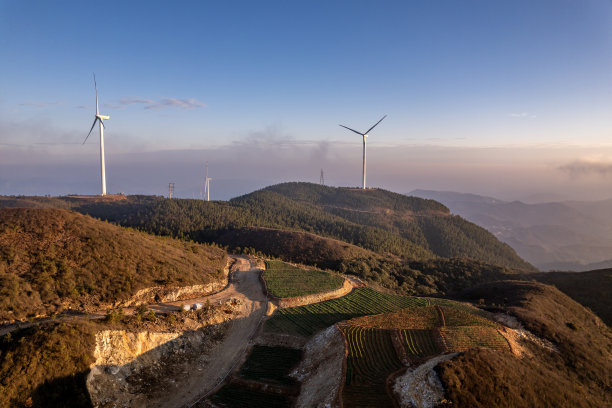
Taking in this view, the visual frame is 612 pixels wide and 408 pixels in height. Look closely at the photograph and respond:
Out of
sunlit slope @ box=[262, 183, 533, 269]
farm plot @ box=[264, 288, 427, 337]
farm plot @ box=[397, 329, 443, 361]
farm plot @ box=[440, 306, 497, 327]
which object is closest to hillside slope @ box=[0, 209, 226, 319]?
farm plot @ box=[264, 288, 427, 337]

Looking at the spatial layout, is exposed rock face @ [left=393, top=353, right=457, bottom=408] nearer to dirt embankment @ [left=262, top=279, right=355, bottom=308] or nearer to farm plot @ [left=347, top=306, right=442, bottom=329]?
farm plot @ [left=347, top=306, right=442, bottom=329]

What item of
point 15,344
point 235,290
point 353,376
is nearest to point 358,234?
point 235,290

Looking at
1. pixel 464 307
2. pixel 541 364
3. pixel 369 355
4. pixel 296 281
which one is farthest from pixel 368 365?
pixel 296 281

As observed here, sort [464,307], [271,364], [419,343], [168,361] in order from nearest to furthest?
[419,343] < [168,361] < [271,364] < [464,307]

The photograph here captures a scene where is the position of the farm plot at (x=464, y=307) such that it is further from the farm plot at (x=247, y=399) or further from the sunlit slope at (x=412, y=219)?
the sunlit slope at (x=412, y=219)

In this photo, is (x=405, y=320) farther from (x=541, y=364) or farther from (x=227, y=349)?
(x=227, y=349)

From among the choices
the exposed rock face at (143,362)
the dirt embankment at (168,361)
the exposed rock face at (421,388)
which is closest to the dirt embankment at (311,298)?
the dirt embankment at (168,361)
